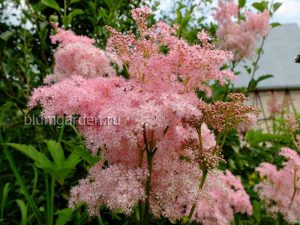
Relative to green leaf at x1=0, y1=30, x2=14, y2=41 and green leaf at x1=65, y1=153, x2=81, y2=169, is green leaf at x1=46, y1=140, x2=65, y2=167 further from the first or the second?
green leaf at x1=0, y1=30, x2=14, y2=41

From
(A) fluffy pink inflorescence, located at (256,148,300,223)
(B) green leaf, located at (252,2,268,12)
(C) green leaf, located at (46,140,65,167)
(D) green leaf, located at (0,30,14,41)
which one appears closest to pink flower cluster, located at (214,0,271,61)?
(B) green leaf, located at (252,2,268,12)

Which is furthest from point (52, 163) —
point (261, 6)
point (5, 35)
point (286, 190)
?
point (261, 6)

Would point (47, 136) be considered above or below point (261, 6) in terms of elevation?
below

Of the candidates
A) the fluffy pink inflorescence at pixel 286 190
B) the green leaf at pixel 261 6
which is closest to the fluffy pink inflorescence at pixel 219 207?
the fluffy pink inflorescence at pixel 286 190

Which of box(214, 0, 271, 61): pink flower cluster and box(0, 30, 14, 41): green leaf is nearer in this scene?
box(0, 30, 14, 41): green leaf

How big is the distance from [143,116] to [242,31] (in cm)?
179

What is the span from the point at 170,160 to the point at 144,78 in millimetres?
215

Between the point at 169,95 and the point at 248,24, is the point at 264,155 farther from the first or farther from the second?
the point at 169,95

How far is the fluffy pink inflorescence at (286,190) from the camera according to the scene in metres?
1.61

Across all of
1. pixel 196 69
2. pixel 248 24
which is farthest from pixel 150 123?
pixel 248 24

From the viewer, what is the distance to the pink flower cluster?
252 centimetres

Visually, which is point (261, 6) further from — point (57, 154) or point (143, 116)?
point (143, 116)

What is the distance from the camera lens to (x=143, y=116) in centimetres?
93

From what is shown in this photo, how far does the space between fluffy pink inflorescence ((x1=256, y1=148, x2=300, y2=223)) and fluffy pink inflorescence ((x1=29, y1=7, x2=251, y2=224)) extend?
23.7 inches
